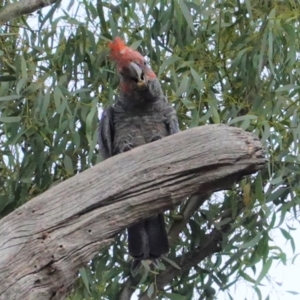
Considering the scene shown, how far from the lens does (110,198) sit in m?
1.63

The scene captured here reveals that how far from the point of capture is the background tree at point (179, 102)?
218 cm

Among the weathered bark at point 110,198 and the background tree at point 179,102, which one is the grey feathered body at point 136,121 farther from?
the weathered bark at point 110,198

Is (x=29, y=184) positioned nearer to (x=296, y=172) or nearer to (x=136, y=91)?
(x=136, y=91)

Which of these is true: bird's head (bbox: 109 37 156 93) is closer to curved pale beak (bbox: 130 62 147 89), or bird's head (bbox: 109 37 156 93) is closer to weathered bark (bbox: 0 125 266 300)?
curved pale beak (bbox: 130 62 147 89)

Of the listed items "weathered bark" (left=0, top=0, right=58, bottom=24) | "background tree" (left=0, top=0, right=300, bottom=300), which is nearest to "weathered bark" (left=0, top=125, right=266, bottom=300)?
"background tree" (left=0, top=0, right=300, bottom=300)

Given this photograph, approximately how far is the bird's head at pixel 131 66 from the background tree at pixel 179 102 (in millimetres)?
46

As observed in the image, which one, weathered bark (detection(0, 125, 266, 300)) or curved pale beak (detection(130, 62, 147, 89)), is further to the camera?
curved pale beak (detection(130, 62, 147, 89))

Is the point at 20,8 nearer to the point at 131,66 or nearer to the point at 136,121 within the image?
the point at 131,66

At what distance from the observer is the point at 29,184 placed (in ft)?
7.45

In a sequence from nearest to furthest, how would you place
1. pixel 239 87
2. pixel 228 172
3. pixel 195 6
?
pixel 228 172 → pixel 195 6 → pixel 239 87

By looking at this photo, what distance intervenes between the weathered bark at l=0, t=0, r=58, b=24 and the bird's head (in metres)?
0.26

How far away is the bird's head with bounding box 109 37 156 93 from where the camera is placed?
7.31 ft

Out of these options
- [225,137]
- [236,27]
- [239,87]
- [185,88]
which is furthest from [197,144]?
[236,27]

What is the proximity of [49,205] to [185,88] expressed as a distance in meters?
0.73
